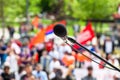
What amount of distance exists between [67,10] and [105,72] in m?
34.0

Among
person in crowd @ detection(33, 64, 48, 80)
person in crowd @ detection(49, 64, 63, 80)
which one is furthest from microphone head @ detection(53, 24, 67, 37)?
person in crowd @ detection(49, 64, 63, 80)

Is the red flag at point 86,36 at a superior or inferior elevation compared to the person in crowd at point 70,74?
superior

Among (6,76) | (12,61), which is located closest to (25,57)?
(12,61)

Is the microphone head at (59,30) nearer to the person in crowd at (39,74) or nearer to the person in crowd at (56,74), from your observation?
the person in crowd at (39,74)

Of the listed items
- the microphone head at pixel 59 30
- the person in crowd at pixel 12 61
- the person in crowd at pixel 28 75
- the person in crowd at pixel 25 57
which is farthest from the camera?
the person in crowd at pixel 25 57

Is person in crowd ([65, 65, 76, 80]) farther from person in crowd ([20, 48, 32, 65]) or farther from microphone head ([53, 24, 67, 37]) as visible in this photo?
microphone head ([53, 24, 67, 37])

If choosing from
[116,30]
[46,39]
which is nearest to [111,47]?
[46,39]

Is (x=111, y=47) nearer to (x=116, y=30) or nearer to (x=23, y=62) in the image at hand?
(x=23, y=62)

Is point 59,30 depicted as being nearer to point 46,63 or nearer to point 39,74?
point 39,74

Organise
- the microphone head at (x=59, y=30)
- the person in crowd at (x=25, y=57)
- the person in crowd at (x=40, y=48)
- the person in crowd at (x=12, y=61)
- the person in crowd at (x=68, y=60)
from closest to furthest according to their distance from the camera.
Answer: the microphone head at (x=59, y=30) < the person in crowd at (x=12, y=61) < the person in crowd at (x=25, y=57) < the person in crowd at (x=68, y=60) < the person in crowd at (x=40, y=48)

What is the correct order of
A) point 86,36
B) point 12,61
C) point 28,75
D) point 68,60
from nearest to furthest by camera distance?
point 28,75
point 12,61
point 68,60
point 86,36

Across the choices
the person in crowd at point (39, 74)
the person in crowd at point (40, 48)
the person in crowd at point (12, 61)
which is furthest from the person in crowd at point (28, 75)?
the person in crowd at point (40, 48)

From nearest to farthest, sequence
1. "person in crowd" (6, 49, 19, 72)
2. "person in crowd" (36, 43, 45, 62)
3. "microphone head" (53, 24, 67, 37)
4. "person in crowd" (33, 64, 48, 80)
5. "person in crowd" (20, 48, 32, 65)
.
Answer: "microphone head" (53, 24, 67, 37) → "person in crowd" (33, 64, 48, 80) → "person in crowd" (6, 49, 19, 72) → "person in crowd" (20, 48, 32, 65) → "person in crowd" (36, 43, 45, 62)

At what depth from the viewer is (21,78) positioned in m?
13.1
